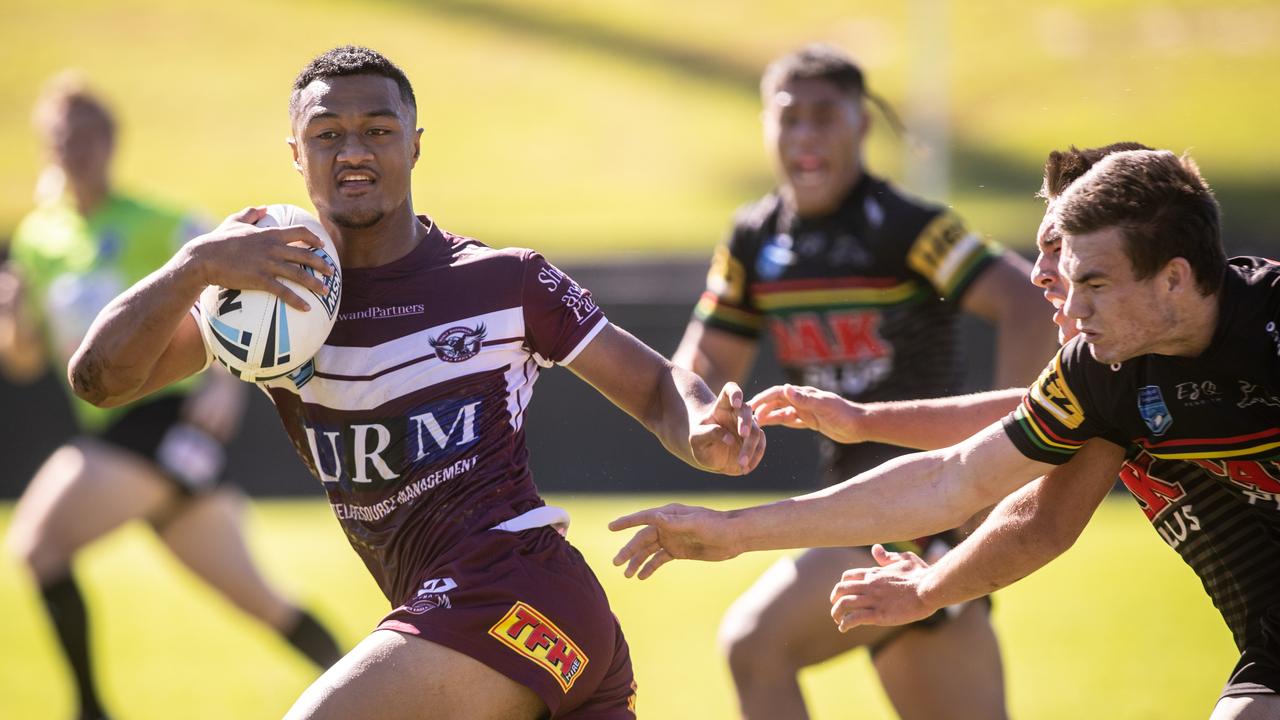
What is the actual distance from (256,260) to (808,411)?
1483 millimetres

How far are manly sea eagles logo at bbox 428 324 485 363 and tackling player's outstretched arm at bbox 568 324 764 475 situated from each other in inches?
10.2

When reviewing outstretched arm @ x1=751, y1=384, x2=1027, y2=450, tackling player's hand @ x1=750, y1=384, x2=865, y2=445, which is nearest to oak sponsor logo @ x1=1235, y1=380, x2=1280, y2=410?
outstretched arm @ x1=751, y1=384, x2=1027, y2=450

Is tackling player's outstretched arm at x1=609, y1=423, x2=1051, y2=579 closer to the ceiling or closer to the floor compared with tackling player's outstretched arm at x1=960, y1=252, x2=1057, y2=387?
closer to the floor

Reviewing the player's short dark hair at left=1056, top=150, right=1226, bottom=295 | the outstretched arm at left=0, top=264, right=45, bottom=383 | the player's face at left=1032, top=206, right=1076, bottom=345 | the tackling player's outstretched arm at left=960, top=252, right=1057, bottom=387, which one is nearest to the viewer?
the player's short dark hair at left=1056, top=150, right=1226, bottom=295

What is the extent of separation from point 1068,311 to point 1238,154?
22039 mm

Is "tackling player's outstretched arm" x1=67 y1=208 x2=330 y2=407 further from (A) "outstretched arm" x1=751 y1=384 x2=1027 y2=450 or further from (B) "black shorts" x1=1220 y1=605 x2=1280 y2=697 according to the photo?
(B) "black shorts" x1=1220 y1=605 x2=1280 y2=697

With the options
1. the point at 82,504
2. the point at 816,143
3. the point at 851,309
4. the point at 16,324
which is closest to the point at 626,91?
the point at 16,324

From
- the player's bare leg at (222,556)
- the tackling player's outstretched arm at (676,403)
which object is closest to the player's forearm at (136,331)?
the tackling player's outstretched arm at (676,403)

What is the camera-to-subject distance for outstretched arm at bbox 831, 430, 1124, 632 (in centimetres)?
386

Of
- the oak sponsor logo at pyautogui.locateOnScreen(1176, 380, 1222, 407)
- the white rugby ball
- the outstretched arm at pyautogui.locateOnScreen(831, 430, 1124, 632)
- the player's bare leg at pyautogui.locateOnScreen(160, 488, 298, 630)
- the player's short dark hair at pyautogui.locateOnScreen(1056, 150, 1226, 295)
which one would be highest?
the player's short dark hair at pyautogui.locateOnScreen(1056, 150, 1226, 295)

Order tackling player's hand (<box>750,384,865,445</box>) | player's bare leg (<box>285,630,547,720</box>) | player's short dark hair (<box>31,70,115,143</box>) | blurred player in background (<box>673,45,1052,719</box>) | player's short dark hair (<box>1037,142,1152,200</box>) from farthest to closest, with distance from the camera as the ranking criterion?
player's short dark hair (<box>31,70,115,143</box>)
blurred player in background (<box>673,45,1052,719</box>)
tackling player's hand (<box>750,384,865,445</box>)
player's short dark hair (<box>1037,142,1152,200</box>)
player's bare leg (<box>285,630,547,720</box>)

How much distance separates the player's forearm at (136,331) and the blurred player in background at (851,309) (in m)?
2.15

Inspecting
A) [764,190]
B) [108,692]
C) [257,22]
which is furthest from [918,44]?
[108,692]

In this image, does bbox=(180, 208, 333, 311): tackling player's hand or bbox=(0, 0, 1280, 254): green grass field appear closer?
bbox=(180, 208, 333, 311): tackling player's hand
